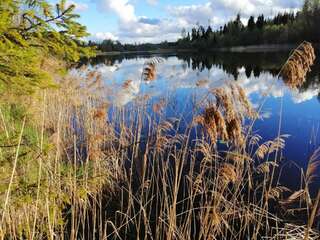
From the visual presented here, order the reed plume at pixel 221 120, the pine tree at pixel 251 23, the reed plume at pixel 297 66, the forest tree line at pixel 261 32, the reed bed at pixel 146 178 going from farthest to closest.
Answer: the pine tree at pixel 251 23 → the forest tree line at pixel 261 32 → the reed bed at pixel 146 178 → the reed plume at pixel 297 66 → the reed plume at pixel 221 120

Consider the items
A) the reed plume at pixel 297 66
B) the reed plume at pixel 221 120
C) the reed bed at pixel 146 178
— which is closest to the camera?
the reed plume at pixel 221 120

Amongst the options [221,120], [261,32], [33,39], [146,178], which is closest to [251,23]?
[261,32]

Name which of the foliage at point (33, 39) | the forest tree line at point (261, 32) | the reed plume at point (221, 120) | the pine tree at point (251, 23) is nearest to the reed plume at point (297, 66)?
the reed plume at point (221, 120)

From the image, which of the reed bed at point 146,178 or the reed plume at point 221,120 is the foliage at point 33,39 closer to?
the reed bed at point 146,178

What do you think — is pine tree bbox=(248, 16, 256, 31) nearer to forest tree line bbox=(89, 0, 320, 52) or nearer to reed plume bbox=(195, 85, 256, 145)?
forest tree line bbox=(89, 0, 320, 52)

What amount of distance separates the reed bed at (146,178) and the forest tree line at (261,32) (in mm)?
37869

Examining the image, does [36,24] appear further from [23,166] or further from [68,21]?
[23,166]

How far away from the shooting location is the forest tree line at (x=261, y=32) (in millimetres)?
52969

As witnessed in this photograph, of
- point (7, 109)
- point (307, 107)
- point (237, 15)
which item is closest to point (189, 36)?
point (237, 15)

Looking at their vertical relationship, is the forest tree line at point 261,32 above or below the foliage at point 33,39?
above

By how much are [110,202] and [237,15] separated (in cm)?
9133

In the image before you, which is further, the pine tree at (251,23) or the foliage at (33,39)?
the pine tree at (251,23)

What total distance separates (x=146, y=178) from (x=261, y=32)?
69717mm

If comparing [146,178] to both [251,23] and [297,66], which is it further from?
[251,23]
